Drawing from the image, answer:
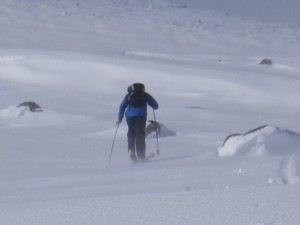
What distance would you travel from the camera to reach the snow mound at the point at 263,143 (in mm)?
9795

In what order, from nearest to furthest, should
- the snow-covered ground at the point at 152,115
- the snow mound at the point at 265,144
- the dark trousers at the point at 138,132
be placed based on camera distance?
the snow-covered ground at the point at 152,115 → the snow mound at the point at 265,144 → the dark trousers at the point at 138,132

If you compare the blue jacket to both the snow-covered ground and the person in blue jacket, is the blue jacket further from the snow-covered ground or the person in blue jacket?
the snow-covered ground

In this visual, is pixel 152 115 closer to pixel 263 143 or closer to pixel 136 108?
pixel 136 108

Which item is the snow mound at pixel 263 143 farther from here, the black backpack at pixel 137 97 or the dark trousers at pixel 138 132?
the black backpack at pixel 137 97

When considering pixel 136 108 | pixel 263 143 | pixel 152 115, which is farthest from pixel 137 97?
pixel 152 115

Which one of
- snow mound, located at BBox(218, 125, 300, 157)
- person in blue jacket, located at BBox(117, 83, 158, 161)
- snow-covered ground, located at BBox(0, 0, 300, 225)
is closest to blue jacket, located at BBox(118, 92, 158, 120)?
person in blue jacket, located at BBox(117, 83, 158, 161)

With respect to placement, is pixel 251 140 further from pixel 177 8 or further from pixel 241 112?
pixel 177 8

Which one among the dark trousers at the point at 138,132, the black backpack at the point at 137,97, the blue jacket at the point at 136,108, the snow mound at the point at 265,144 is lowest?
the snow mound at the point at 265,144

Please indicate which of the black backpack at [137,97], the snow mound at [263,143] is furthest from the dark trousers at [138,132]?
the snow mound at [263,143]

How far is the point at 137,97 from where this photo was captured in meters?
10.5

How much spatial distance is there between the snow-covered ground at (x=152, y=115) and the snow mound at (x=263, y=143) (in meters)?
0.02

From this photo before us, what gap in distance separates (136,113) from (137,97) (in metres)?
0.20

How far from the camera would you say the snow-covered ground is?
5.99 metres

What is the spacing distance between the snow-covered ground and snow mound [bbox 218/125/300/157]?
16mm
